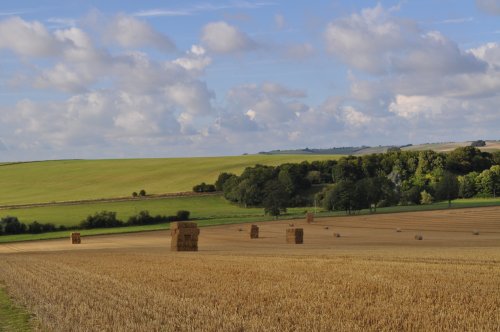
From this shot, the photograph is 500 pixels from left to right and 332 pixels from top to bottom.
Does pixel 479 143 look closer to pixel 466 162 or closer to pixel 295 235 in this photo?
pixel 466 162

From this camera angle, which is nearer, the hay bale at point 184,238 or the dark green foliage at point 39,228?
the hay bale at point 184,238

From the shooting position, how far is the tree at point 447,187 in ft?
336

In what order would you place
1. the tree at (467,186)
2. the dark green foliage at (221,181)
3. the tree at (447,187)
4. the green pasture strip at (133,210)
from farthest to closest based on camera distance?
Answer: the dark green foliage at (221,181) → the tree at (467,186) → the tree at (447,187) → the green pasture strip at (133,210)

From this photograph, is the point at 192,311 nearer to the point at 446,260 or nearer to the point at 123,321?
the point at 123,321

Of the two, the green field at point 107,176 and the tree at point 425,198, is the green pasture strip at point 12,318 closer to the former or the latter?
the tree at point 425,198

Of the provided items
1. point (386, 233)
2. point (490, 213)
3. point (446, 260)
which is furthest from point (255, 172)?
point (446, 260)

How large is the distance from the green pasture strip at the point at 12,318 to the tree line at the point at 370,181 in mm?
71579

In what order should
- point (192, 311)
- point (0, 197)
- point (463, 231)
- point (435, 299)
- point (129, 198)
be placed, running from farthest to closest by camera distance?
point (0, 197) → point (129, 198) → point (463, 231) → point (435, 299) → point (192, 311)

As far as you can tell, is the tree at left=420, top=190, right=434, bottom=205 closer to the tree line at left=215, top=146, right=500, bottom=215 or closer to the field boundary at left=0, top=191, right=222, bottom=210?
the tree line at left=215, top=146, right=500, bottom=215

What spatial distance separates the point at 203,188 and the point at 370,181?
32137 mm

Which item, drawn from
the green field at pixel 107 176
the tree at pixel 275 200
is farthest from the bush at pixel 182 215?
the green field at pixel 107 176

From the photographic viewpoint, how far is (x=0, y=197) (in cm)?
11731

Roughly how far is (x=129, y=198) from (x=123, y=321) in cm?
9567

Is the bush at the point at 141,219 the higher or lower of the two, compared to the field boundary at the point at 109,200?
lower
